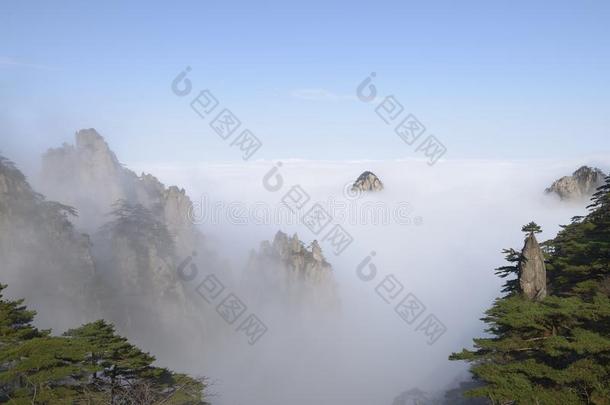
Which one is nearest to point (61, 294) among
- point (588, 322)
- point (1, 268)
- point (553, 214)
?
point (1, 268)

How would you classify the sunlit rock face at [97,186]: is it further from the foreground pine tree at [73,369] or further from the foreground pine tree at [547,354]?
the foreground pine tree at [547,354]

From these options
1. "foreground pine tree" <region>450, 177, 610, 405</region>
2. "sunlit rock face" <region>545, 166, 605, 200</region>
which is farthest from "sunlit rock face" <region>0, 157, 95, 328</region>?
"sunlit rock face" <region>545, 166, 605, 200</region>

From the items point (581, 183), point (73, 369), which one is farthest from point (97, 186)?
point (581, 183)

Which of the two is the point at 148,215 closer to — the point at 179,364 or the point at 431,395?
the point at 179,364

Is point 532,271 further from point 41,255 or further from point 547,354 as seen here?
point 41,255

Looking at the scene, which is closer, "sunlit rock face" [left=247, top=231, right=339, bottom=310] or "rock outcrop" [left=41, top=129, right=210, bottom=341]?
"rock outcrop" [left=41, top=129, right=210, bottom=341]

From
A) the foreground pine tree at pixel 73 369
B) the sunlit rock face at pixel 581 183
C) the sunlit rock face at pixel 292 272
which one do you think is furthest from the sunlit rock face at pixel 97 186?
the sunlit rock face at pixel 581 183

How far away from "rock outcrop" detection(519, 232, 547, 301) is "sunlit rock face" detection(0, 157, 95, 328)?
1935 inches

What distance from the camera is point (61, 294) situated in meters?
55.3

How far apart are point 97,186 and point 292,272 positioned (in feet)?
151

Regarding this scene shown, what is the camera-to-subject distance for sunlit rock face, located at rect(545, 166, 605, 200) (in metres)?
147

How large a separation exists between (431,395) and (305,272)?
155 ft

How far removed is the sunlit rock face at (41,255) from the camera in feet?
171

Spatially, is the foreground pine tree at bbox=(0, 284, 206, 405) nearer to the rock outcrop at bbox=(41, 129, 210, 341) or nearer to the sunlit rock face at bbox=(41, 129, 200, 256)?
the rock outcrop at bbox=(41, 129, 210, 341)
